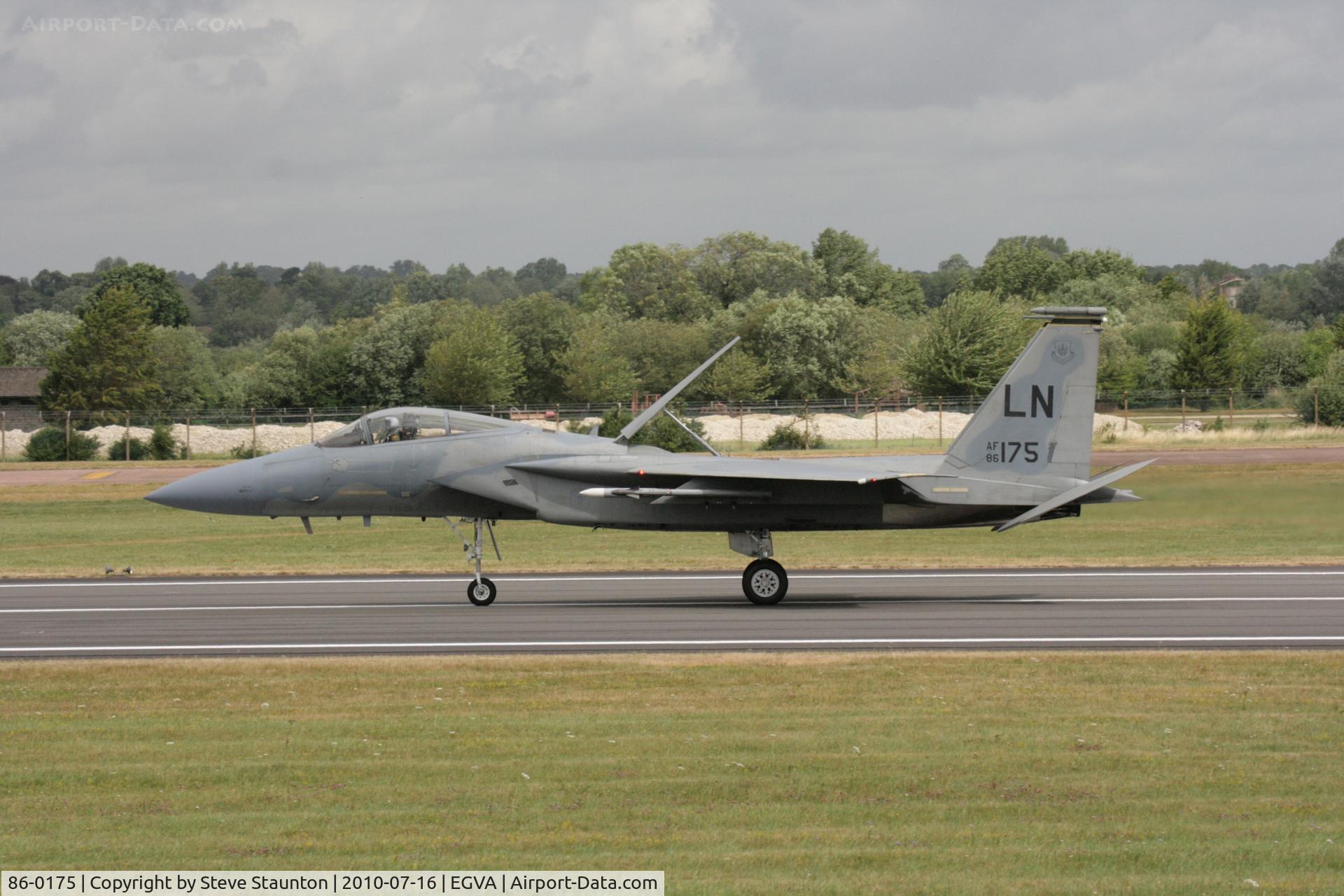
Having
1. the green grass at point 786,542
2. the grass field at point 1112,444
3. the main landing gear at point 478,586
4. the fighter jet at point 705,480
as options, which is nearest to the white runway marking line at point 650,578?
the green grass at point 786,542

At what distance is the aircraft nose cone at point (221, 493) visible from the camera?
2008 centimetres

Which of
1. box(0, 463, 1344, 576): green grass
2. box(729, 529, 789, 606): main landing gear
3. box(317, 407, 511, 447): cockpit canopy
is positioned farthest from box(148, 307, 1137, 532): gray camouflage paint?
box(0, 463, 1344, 576): green grass

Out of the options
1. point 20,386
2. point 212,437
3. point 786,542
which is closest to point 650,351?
point 212,437

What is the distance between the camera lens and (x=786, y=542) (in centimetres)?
3073

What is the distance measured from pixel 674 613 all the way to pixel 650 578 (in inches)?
197

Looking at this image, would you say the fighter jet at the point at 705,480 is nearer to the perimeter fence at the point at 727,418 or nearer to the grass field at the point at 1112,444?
the grass field at the point at 1112,444

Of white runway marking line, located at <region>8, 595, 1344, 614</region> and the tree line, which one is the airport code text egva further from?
the tree line

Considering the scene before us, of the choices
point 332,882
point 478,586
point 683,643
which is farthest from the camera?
point 478,586

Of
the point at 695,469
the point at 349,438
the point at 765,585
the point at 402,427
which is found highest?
the point at 402,427

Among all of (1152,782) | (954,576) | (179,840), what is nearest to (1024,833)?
(1152,782)

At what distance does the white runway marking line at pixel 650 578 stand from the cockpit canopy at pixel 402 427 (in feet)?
13.7

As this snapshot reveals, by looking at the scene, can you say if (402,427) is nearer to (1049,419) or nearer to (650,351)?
(1049,419)

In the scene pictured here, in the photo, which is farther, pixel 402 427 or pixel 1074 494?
pixel 402 427

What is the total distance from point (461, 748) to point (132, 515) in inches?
1299
